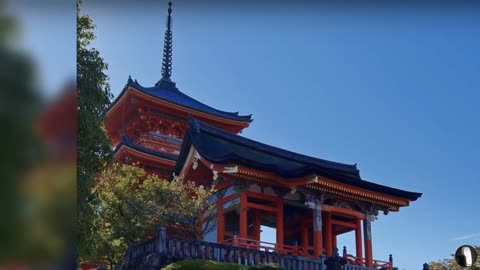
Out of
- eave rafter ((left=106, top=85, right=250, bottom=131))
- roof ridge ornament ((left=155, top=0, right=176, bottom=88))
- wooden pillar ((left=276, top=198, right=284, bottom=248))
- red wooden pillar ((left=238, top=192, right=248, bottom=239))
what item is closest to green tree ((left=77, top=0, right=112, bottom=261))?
red wooden pillar ((left=238, top=192, right=248, bottom=239))

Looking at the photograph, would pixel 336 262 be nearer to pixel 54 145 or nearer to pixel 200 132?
pixel 200 132

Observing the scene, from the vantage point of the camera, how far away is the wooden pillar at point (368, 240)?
9.46 metres

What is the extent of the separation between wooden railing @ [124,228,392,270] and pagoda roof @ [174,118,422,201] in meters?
1.26

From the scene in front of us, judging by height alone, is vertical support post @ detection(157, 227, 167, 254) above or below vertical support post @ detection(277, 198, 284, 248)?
below

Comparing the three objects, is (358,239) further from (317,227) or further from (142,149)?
(142,149)

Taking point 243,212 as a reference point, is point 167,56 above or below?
above

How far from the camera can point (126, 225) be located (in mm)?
7449

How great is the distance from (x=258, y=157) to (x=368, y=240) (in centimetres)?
277

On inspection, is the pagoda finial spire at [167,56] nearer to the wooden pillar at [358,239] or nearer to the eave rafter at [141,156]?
the eave rafter at [141,156]

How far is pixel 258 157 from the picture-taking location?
35.2 ft

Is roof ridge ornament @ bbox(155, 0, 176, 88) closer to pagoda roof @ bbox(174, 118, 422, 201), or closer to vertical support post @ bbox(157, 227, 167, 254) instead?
pagoda roof @ bbox(174, 118, 422, 201)

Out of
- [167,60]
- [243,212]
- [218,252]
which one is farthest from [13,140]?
[167,60]

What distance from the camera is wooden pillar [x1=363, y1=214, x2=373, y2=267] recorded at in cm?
946

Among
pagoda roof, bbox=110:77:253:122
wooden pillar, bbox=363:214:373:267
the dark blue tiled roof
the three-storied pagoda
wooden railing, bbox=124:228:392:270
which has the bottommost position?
wooden railing, bbox=124:228:392:270
